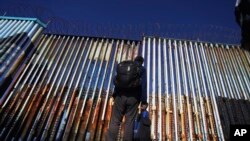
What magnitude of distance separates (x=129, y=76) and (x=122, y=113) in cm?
84

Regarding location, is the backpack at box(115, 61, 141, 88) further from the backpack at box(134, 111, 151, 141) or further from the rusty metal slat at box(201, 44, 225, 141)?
the rusty metal slat at box(201, 44, 225, 141)

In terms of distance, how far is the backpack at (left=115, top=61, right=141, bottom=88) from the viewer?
572 centimetres

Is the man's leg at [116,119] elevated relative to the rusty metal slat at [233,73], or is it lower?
lower

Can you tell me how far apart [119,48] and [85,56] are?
1.43m

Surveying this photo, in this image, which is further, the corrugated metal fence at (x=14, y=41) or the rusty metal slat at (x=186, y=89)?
the corrugated metal fence at (x=14, y=41)

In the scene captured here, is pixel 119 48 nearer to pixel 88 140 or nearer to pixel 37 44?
pixel 37 44

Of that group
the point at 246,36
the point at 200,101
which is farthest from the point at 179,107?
the point at 246,36

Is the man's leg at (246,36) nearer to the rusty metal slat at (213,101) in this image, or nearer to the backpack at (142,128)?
the rusty metal slat at (213,101)

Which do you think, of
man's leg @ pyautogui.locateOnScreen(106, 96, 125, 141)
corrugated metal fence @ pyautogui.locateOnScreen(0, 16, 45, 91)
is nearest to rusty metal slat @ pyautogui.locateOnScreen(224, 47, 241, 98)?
man's leg @ pyautogui.locateOnScreen(106, 96, 125, 141)

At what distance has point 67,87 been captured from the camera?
871cm

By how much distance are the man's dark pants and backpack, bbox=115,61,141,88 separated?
0.91 ft

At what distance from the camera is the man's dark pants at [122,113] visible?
5.50 meters

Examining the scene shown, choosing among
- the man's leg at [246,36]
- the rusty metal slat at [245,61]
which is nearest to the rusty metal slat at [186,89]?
the rusty metal slat at [245,61]

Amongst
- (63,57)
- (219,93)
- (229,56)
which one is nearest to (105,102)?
(63,57)
